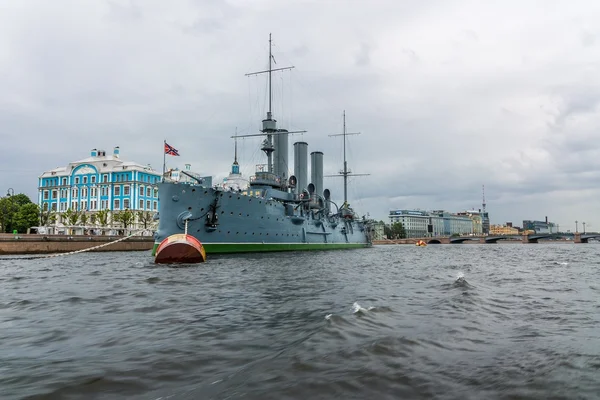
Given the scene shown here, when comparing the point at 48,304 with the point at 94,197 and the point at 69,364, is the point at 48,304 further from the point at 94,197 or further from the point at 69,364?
the point at 94,197

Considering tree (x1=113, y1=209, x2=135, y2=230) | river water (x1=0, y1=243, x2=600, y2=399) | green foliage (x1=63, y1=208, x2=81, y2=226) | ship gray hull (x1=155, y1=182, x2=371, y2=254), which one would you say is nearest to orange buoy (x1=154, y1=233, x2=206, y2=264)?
ship gray hull (x1=155, y1=182, x2=371, y2=254)

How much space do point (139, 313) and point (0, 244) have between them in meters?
38.8

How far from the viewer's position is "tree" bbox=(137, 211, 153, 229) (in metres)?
69.9

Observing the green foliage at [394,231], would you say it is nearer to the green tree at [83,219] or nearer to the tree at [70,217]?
the green tree at [83,219]

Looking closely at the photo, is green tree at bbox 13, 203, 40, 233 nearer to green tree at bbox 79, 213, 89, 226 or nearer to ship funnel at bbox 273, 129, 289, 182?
green tree at bbox 79, 213, 89, 226

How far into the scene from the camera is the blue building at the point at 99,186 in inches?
2960

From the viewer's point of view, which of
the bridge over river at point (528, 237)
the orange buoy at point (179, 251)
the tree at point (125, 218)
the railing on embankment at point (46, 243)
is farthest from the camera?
the bridge over river at point (528, 237)

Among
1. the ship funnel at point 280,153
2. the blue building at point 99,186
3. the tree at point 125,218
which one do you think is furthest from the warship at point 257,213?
the blue building at point 99,186

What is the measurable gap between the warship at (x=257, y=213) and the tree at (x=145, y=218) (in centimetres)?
2355

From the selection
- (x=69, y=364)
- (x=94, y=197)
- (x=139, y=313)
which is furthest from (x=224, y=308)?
(x=94, y=197)

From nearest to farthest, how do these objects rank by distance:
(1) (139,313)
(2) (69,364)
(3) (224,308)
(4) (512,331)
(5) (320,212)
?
(2) (69,364)
(4) (512,331)
(1) (139,313)
(3) (224,308)
(5) (320,212)

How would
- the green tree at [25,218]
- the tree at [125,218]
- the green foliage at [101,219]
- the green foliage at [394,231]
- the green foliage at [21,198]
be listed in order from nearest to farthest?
1. the green tree at [25,218]
2. the tree at [125,218]
3. the green foliage at [101,219]
4. the green foliage at [21,198]
5. the green foliage at [394,231]

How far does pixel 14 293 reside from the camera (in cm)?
1170

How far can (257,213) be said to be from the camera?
35.8 m
